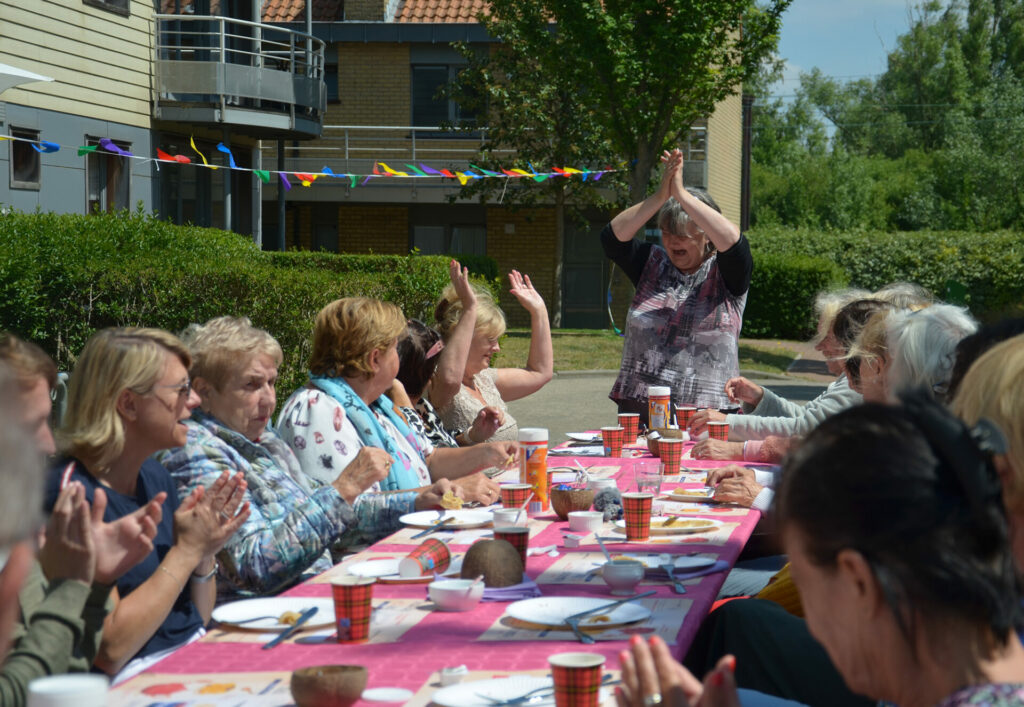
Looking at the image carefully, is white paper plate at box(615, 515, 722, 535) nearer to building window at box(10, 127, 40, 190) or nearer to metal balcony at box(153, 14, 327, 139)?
building window at box(10, 127, 40, 190)

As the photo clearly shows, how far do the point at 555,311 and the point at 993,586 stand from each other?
25.0 metres

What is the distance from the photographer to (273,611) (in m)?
2.66

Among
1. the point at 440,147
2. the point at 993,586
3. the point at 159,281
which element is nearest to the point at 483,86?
the point at 440,147

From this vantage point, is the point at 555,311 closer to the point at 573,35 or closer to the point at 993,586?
the point at 573,35

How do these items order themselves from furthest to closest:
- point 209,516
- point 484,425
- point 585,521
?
1. point 484,425
2. point 585,521
3. point 209,516

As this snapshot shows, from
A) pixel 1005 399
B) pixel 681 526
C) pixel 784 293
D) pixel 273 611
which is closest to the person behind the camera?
pixel 1005 399

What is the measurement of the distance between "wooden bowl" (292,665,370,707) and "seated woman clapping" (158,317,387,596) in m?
1.31

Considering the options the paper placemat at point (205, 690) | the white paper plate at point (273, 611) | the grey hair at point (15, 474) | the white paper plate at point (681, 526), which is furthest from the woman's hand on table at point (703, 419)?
the grey hair at point (15, 474)

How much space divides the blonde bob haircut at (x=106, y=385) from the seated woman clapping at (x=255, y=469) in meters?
0.38

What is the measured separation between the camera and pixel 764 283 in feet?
84.3

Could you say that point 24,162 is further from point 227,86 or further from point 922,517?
point 922,517

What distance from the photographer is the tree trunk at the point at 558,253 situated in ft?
83.7

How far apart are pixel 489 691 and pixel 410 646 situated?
1.23ft

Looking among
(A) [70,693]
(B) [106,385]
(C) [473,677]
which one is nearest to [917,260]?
(B) [106,385]
